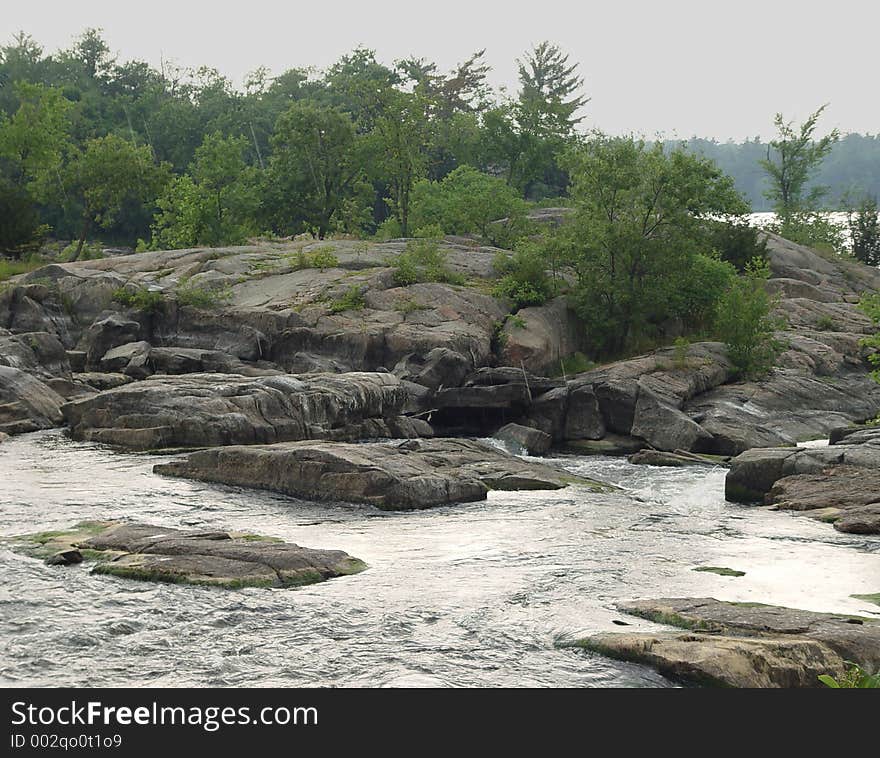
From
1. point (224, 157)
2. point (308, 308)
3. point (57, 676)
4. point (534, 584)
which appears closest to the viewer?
point (57, 676)

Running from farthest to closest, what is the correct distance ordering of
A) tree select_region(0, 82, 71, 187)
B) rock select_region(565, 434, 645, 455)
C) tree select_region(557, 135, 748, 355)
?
tree select_region(0, 82, 71, 187) → tree select_region(557, 135, 748, 355) → rock select_region(565, 434, 645, 455)

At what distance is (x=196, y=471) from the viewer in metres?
20.1

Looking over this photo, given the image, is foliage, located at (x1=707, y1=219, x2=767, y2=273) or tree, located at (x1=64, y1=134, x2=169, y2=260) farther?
tree, located at (x1=64, y1=134, x2=169, y2=260)

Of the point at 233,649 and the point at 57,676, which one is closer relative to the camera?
the point at 57,676

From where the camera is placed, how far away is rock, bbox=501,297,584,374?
35.8 metres

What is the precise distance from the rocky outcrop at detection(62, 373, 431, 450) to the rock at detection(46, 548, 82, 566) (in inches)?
405

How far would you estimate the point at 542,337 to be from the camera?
121 feet

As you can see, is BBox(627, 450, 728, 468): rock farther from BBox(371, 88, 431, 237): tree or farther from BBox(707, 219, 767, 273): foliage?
BBox(371, 88, 431, 237): tree

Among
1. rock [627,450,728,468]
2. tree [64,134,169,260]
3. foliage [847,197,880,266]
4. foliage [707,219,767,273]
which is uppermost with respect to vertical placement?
tree [64,134,169,260]

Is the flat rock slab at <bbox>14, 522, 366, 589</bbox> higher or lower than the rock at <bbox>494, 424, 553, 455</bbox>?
higher

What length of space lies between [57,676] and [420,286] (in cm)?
3018

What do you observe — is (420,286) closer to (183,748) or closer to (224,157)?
(224,157)

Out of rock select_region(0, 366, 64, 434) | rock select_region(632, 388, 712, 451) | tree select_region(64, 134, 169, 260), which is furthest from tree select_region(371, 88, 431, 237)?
rock select_region(0, 366, 64, 434)

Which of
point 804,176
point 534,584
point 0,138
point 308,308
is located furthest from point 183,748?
point 804,176
